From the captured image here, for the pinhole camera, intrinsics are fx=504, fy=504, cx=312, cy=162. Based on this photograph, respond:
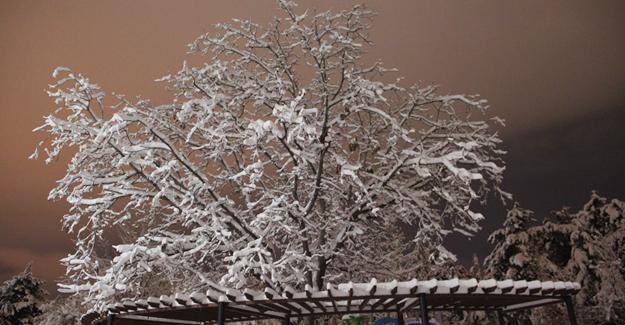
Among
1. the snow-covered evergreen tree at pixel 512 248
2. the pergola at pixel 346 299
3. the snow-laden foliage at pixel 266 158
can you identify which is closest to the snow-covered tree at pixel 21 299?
the snow-laden foliage at pixel 266 158

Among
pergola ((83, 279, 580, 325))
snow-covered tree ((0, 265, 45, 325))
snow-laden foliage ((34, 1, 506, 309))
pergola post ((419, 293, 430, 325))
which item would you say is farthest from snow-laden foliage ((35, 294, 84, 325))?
pergola post ((419, 293, 430, 325))

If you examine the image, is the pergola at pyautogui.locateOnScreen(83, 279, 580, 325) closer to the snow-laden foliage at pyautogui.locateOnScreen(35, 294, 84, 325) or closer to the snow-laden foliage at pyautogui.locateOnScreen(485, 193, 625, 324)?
the snow-laden foliage at pyautogui.locateOnScreen(485, 193, 625, 324)

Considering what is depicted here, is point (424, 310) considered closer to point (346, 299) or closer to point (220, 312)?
point (346, 299)

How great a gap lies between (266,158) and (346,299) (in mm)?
8296

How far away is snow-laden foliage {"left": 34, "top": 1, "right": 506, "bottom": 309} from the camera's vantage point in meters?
11.5

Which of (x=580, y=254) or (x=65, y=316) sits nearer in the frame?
(x=580, y=254)

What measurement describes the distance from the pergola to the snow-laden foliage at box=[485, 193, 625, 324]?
45.9ft

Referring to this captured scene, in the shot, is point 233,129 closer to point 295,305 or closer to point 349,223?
point 349,223

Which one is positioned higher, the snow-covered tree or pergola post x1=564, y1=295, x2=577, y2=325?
the snow-covered tree

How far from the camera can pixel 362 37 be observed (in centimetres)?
1391

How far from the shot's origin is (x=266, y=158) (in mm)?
15195

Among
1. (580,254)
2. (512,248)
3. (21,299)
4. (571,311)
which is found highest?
(512,248)

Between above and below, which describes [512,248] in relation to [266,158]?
below

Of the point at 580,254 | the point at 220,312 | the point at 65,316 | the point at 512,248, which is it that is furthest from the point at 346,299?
the point at 65,316
